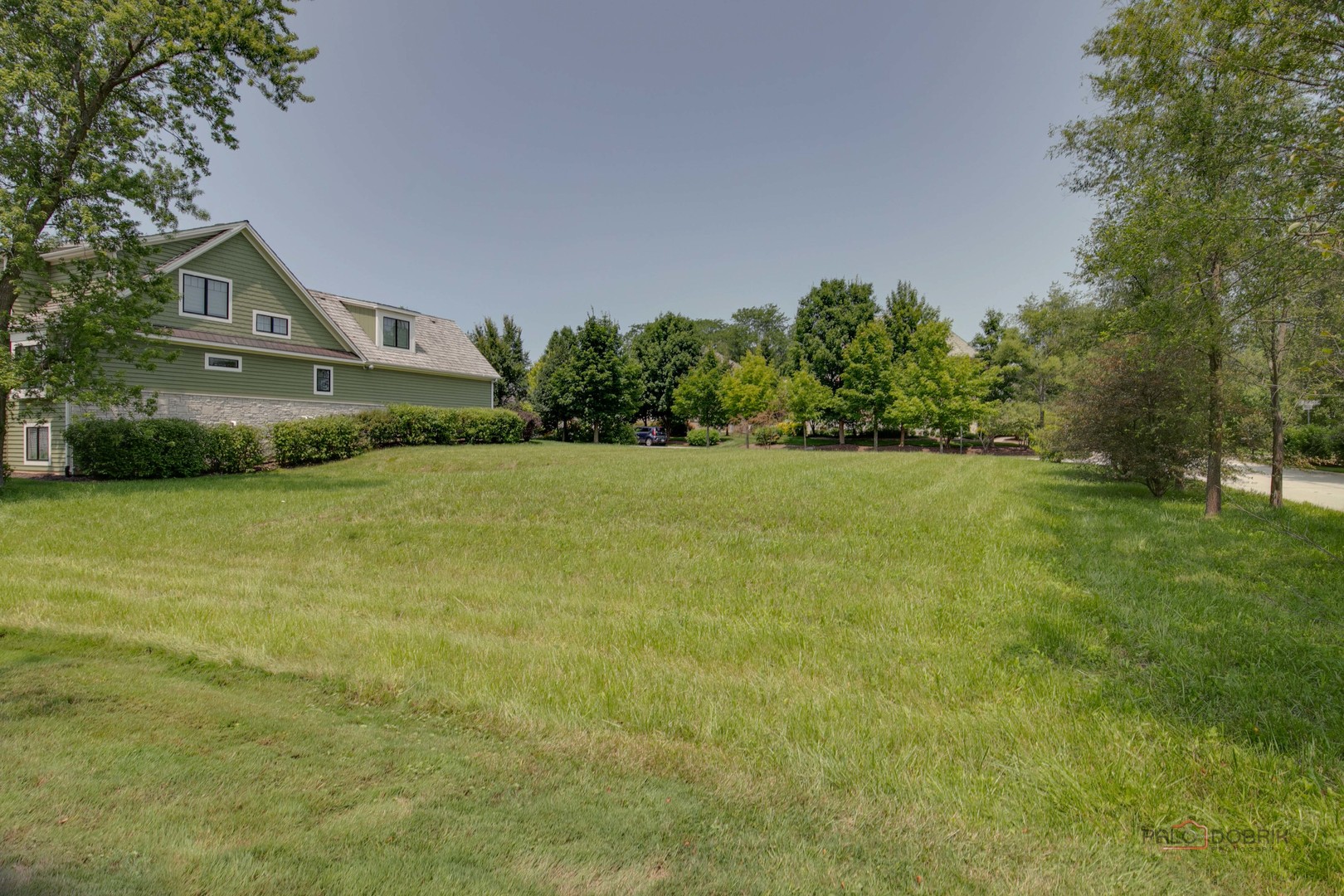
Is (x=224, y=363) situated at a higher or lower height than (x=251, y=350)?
lower

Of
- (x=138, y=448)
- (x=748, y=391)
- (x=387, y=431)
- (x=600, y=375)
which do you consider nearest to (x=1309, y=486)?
(x=748, y=391)

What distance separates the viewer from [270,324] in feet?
67.6

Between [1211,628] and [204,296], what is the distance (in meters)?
25.2

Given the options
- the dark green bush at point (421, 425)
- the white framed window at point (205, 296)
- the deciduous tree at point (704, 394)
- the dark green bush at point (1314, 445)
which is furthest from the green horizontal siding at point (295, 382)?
the dark green bush at point (1314, 445)

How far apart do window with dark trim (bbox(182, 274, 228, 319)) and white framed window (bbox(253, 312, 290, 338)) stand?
0.93 metres

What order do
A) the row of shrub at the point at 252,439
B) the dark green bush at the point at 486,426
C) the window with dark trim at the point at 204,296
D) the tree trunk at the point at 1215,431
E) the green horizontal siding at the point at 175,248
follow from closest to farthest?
the tree trunk at the point at 1215,431 → the row of shrub at the point at 252,439 → the green horizontal siding at the point at 175,248 → the window with dark trim at the point at 204,296 → the dark green bush at the point at 486,426

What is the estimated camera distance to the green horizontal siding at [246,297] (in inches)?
729

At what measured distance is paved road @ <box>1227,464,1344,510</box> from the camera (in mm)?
14204

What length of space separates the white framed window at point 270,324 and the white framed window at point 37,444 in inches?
242

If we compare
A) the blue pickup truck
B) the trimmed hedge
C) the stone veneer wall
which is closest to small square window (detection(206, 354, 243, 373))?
the stone veneer wall

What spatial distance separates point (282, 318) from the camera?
20.9 meters

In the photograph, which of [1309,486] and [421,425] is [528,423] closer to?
[421,425]

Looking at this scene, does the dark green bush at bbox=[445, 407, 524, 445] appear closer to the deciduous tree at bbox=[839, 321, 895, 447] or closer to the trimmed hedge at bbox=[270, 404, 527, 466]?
the trimmed hedge at bbox=[270, 404, 527, 466]

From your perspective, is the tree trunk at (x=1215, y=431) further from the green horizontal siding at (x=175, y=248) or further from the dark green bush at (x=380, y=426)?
the green horizontal siding at (x=175, y=248)
